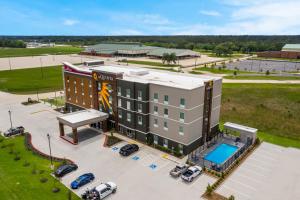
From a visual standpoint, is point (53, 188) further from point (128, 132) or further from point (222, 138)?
point (222, 138)

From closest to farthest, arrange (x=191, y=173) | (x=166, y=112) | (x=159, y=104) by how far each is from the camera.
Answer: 1. (x=191, y=173)
2. (x=166, y=112)
3. (x=159, y=104)

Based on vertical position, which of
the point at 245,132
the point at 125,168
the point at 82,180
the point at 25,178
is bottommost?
the point at 25,178

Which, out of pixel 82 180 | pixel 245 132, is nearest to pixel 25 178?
pixel 82 180

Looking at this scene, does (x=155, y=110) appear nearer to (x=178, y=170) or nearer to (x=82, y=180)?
(x=178, y=170)

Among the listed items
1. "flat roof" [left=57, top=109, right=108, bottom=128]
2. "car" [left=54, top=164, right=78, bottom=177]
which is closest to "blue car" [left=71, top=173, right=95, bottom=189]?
"car" [left=54, top=164, right=78, bottom=177]

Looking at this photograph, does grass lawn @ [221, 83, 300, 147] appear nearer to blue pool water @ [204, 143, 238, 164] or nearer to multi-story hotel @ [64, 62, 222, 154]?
blue pool water @ [204, 143, 238, 164]

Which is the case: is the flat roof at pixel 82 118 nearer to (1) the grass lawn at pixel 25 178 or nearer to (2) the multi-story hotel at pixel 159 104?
(2) the multi-story hotel at pixel 159 104

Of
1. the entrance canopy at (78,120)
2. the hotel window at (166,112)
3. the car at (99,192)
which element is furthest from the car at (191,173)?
the entrance canopy at (78,120)
